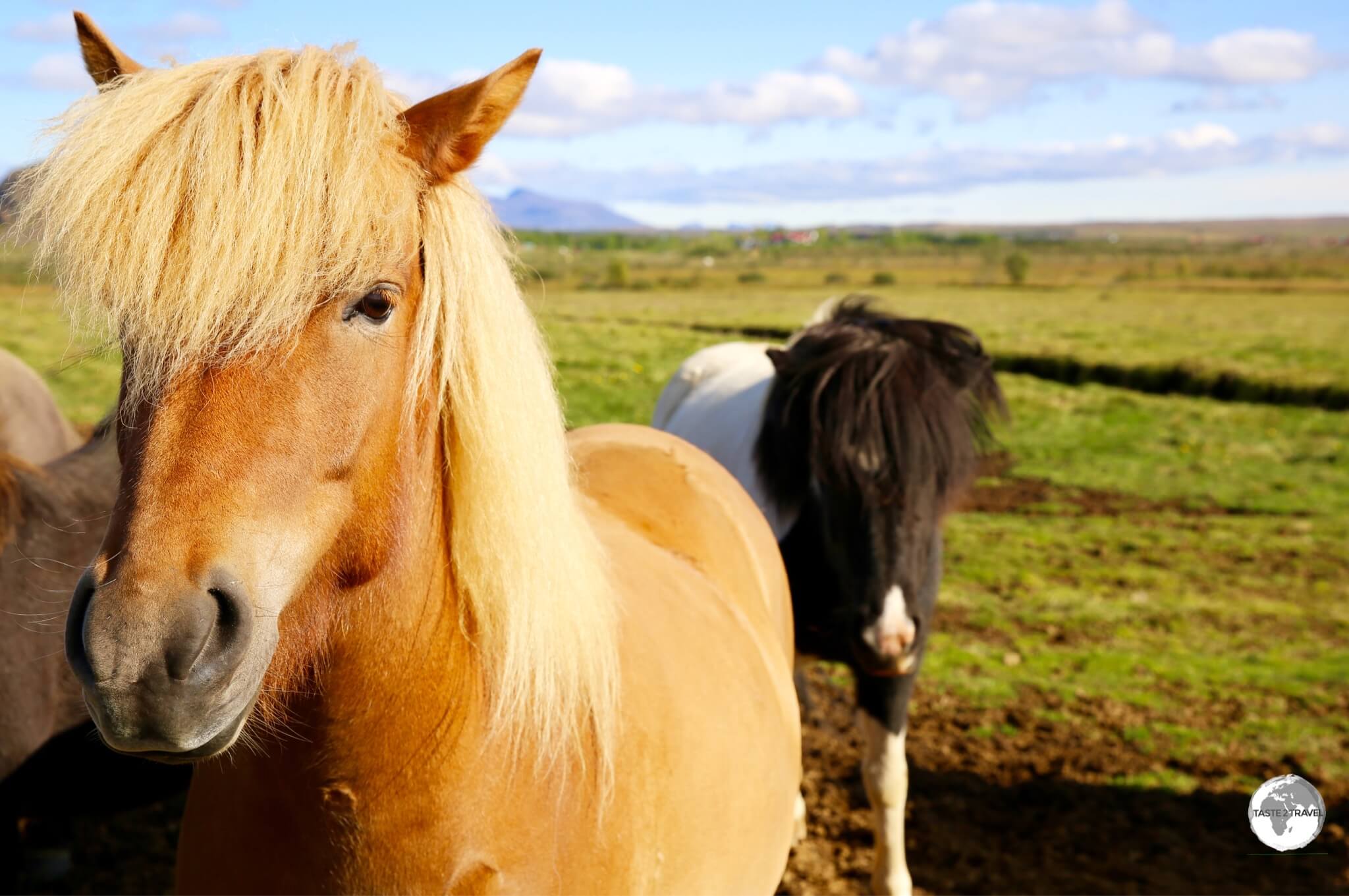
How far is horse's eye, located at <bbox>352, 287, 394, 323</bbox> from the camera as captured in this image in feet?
4.52

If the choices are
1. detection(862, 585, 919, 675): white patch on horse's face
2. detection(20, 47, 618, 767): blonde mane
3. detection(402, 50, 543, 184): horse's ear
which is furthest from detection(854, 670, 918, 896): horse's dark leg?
detection(402, 50, 543, 184): horse's ear

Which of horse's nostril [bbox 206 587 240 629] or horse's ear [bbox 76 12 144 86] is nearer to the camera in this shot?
horse's nostril [bbox 206 587 240 629]

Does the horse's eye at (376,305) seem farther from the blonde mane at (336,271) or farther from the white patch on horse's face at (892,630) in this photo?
the white patch on horse's face at (892,630)

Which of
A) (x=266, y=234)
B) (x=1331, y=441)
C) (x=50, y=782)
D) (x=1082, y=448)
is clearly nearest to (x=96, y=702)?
(x=266, y=234)

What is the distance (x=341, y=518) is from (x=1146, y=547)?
9510 millimetres

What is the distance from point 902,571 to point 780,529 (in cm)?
67

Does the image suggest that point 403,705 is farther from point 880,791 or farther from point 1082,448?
point 1082,448

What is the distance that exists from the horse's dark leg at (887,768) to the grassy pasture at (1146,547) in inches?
52.7

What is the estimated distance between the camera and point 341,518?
1350 mm

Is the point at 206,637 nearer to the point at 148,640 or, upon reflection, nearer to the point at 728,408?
A: the point at 148,640

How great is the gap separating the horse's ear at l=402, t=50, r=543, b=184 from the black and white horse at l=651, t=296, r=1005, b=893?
258 cm

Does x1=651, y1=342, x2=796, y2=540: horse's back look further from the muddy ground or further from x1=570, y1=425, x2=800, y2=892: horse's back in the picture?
the muddy ground

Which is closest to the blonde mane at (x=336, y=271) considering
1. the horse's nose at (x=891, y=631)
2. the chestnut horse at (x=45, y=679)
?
the chestnut horse at (x=45, y=679)

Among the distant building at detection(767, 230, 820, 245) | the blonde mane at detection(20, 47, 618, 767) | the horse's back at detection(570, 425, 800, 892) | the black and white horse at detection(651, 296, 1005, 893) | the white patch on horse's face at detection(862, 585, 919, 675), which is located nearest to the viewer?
the blonde mane at detection(20, 47, 618, 767)
